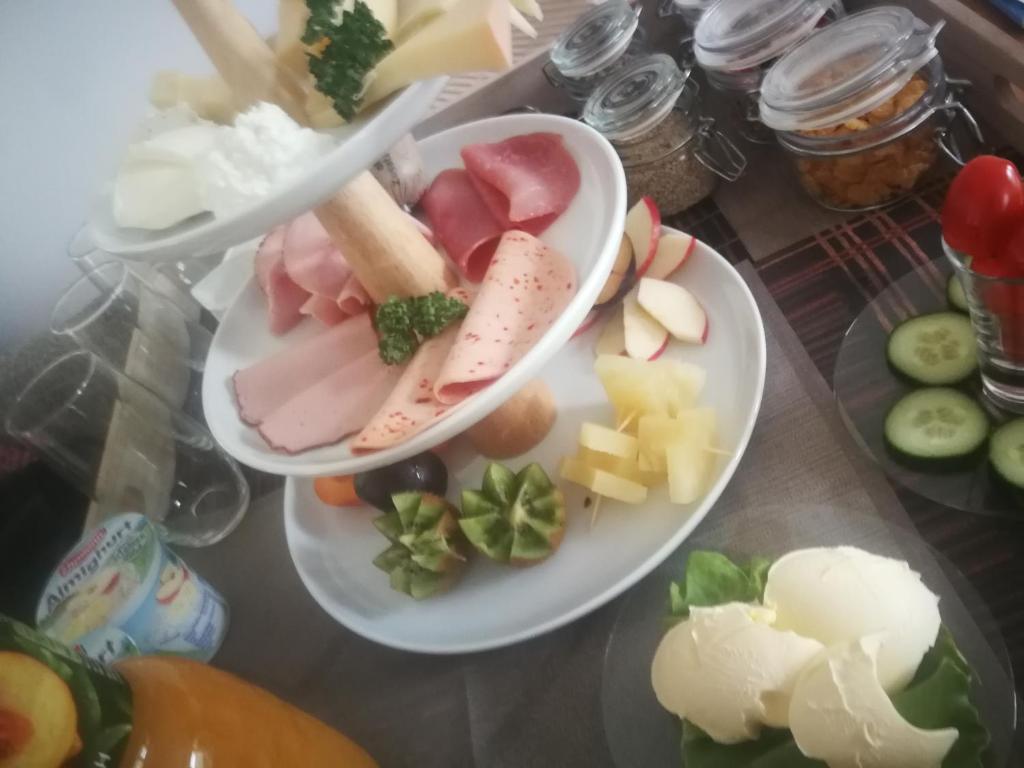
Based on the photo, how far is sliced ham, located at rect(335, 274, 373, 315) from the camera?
2.48ft

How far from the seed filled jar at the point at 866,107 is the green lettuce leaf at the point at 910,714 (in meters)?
0.44

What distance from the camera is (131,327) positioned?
1.00 metres

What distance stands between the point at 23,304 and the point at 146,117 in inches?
22.3

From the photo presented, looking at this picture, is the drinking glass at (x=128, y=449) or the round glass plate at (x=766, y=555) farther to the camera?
the drinking glass at (x=128, y=449)

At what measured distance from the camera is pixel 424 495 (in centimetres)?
70

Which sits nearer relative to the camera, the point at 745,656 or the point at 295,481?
the point at 745,656

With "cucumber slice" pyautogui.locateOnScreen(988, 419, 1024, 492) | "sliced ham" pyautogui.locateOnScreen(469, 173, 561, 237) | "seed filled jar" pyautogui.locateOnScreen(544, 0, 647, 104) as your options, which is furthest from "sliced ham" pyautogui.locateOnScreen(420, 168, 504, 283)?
"cucumber slice" pyautogui.locateOnScreen(988, 419, 1024, 492)

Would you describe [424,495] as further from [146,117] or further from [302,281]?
[146,117]

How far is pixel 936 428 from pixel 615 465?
0.25m

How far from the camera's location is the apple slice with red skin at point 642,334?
2.58 ft

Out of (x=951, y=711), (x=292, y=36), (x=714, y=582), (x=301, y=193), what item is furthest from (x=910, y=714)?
(x=292, y=36)

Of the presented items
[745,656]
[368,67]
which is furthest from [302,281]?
[745,656]

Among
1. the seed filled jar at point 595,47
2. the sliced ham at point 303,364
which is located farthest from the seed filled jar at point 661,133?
the sliced ham at point 303,364

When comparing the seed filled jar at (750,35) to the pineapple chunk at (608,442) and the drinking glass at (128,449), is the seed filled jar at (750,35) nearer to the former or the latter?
the pineapple chunk at (608,442)
